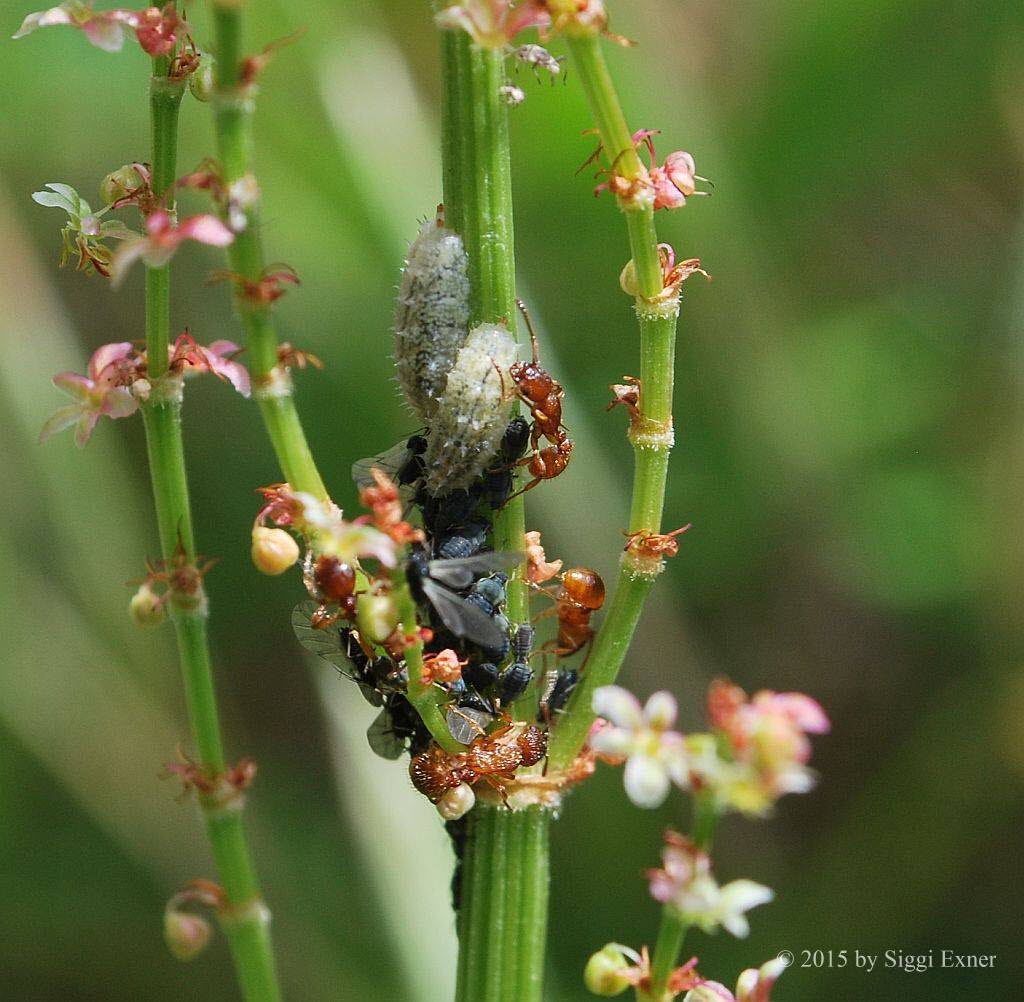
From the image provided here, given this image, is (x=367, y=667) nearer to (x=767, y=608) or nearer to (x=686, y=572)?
(x=686, y=572)

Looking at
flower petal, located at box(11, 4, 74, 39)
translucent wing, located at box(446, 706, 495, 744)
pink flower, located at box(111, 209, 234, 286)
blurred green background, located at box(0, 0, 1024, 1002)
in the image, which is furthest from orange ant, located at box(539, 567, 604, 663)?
blurred green background, located at box(0, 0, 1024, 1002)

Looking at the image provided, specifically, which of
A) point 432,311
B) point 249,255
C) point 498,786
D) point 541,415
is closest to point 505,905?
point 498,786

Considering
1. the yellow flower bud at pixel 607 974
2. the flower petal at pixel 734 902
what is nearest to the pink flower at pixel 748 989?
the yellow flower bud at pixel 607 974

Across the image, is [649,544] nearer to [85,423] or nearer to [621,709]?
[621,709]

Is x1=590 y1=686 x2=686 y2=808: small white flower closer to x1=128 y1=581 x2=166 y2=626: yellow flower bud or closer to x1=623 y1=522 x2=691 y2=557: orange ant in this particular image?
x1=623 y1=522 x2=691 y2=557: orange ant

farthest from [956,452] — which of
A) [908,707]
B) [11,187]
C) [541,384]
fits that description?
[11,187]

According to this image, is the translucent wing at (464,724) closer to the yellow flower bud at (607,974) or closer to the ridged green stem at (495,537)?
the ridged green stem at (495,537)
